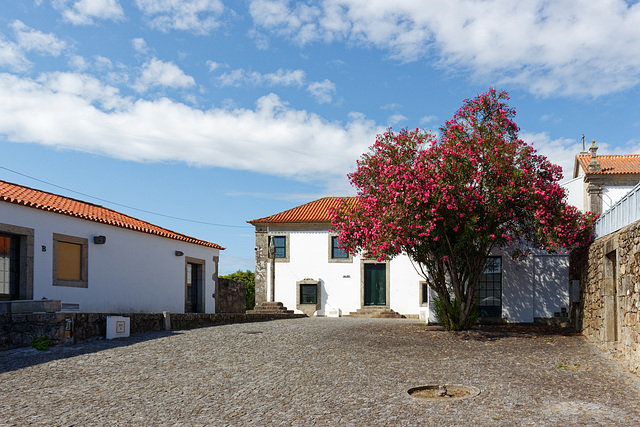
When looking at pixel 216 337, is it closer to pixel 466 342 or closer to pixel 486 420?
pixel 466 342

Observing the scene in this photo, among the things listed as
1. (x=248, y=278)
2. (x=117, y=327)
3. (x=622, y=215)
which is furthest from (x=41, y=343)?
(x=248, y=278)

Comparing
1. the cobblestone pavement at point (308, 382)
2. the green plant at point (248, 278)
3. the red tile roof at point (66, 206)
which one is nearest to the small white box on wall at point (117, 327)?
the cobblestone pavement at point (308, 382)

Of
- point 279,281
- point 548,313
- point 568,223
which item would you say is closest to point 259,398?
point 568,223

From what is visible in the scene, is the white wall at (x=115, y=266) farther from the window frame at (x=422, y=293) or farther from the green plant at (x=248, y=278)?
the green plant at (x=248, y=278)

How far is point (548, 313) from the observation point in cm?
1827

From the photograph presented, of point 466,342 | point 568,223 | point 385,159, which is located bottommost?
point 466,342

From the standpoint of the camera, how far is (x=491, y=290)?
18.8 m

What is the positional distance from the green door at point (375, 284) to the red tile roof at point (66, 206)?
10204 mm

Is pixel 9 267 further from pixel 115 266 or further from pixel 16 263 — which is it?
pixel 115 266

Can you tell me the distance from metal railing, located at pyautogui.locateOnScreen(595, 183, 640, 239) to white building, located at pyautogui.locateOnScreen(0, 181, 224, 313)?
13.4m

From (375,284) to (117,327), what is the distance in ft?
55.6

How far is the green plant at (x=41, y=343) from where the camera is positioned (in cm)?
1186

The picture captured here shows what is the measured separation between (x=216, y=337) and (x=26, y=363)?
4.50 m

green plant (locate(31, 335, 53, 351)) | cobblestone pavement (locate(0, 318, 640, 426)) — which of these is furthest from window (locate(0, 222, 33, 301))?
cobblestone pavement (locate(0, 318, 640, 426))
